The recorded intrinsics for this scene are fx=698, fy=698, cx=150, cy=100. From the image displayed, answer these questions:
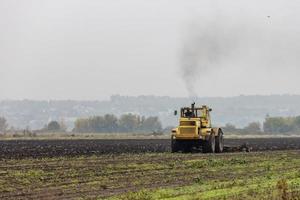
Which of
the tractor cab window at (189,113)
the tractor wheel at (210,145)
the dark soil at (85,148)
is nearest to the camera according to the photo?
the dark soil at (85,148)

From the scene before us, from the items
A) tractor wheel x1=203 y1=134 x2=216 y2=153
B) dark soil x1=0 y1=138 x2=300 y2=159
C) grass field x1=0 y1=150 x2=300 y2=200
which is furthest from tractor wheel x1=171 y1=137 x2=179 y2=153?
grass field x1=0 y1=150 x2=300 y2=200

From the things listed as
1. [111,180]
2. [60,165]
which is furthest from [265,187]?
[60,165]

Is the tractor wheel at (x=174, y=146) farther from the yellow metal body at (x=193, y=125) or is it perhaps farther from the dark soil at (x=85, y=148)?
the dark soil at (x=85, y=148)

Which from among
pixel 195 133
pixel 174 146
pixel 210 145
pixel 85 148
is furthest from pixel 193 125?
pixel 85 148

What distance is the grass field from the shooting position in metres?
24.9

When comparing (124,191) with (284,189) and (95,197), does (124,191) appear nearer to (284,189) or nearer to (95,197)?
(95,197)

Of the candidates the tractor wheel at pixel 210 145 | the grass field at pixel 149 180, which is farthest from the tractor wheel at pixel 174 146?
the grass field at pixel 149 180

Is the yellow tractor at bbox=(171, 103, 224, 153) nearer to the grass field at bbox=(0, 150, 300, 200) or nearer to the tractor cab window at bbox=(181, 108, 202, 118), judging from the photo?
the tractor cab window at bbox=(181, 108, 202, 118)

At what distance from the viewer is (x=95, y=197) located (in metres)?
24.6

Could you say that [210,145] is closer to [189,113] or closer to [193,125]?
[193,125]

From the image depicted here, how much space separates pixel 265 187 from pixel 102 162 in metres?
17.5

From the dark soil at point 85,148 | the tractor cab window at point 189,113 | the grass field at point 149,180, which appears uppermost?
the tractor cab window at point 189,113

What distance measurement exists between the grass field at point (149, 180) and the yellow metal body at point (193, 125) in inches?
489

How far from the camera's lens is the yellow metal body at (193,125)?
185ft
